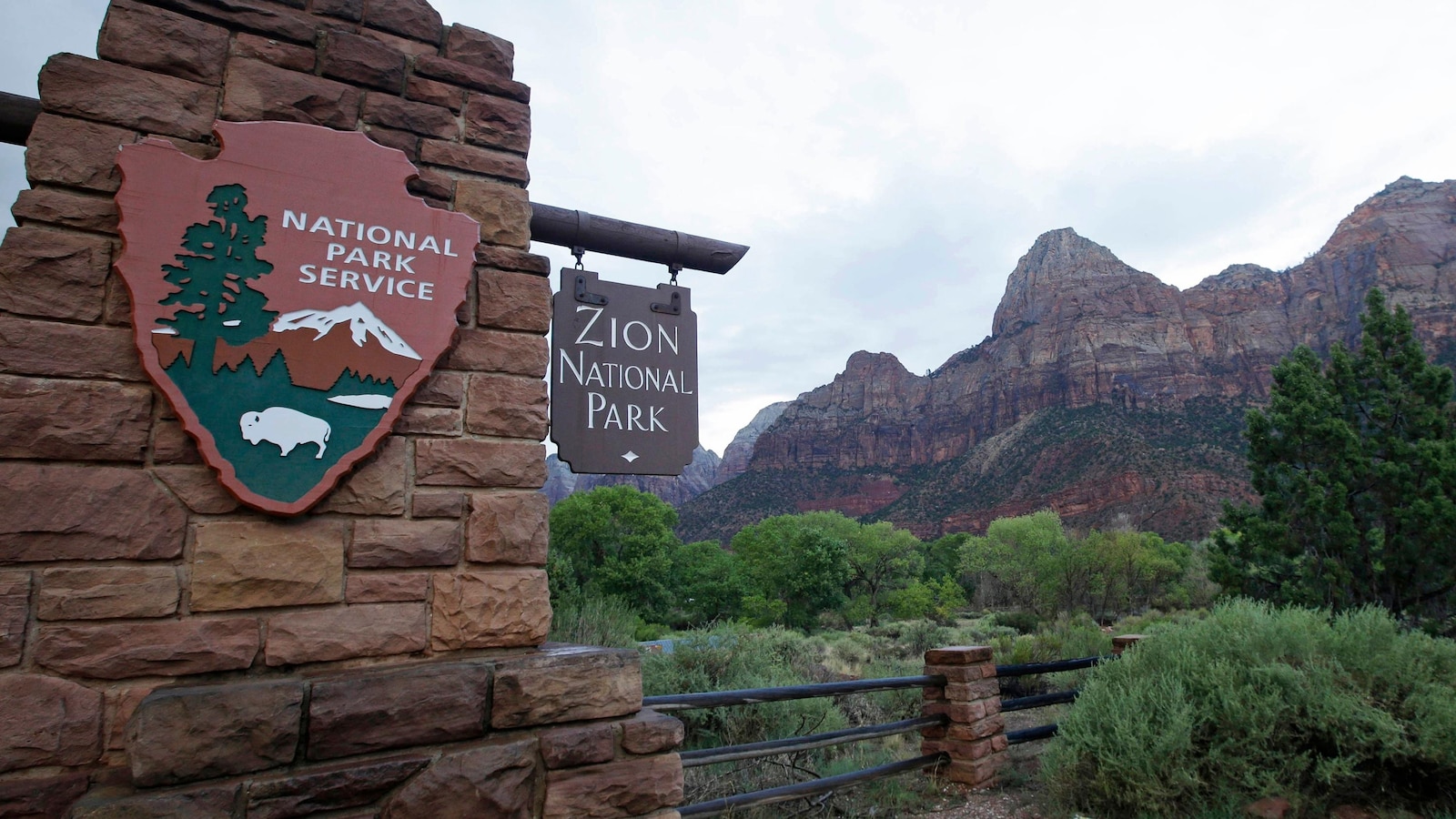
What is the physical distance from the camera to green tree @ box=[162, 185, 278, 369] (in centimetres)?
196

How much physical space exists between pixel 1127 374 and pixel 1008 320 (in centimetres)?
3603

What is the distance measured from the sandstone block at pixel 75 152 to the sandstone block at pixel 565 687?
1.77 metres

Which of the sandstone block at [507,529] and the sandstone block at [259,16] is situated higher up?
the sandstone block at [259,16]

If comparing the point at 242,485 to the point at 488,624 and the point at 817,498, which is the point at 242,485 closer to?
the point at 488,624

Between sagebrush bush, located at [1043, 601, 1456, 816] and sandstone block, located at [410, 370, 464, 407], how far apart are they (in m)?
3.97

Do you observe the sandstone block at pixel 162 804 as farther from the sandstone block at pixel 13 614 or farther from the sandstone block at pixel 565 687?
the sandstone block at pixel 565 687

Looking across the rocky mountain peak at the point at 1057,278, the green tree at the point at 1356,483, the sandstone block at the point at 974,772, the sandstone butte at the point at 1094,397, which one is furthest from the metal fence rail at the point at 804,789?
the rocky mountain peak at the point at 1057,278

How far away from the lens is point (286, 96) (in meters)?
2.24

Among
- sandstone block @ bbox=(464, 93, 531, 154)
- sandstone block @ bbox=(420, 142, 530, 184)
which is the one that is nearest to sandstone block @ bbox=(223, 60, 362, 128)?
sandstone block @ bbox=(420, 142, 530, 184)

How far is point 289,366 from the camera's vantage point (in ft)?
6.71

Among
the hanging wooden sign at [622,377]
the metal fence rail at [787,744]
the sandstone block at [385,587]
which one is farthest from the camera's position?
the metal fence rail at [787,744]

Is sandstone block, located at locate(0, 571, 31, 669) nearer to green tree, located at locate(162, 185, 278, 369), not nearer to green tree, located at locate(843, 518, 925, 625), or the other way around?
green tree, located at locate(162, 185, 278, 369)

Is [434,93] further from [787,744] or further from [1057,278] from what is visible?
[1057,278]

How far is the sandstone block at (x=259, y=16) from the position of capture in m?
2.18
